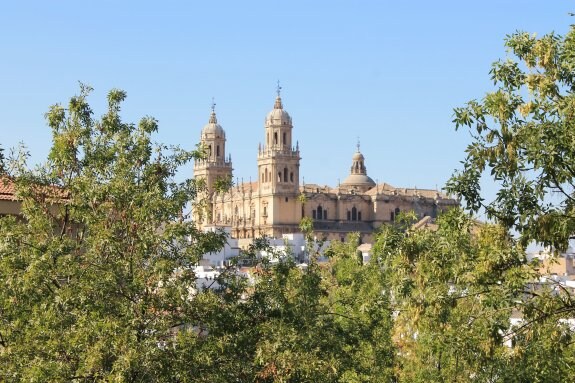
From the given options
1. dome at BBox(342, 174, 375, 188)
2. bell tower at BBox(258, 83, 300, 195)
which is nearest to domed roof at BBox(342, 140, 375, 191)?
dome at BBox(342, 174, 375, 188)

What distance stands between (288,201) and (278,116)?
9.18m

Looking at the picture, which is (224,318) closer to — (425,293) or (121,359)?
(121,359)

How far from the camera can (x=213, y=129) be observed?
11512 cm

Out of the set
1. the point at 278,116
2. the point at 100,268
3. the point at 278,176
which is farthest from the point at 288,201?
the point at 100,268

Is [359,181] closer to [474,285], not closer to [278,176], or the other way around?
[278,176]

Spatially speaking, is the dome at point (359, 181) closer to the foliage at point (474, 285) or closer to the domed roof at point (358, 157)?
the domed roof at point (358, 157)

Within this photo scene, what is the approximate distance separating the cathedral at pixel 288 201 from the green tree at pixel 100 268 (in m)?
88.4

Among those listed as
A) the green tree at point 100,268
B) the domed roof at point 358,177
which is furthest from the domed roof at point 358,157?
the green tree at point 100,268

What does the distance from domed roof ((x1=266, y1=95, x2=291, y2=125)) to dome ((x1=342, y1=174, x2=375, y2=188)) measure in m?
12.0

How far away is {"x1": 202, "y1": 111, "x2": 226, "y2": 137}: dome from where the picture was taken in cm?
11469

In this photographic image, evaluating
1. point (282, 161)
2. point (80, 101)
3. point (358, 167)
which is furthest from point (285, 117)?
→ point (80, 101)

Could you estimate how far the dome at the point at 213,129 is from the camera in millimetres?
114688

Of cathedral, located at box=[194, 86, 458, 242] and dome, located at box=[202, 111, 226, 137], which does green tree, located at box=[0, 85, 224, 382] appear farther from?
dome, located at box=[202, 111, 226, 137]

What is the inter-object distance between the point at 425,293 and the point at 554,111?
2118 mm
